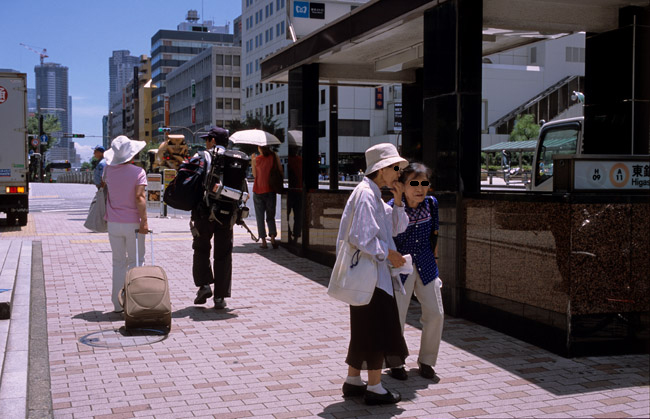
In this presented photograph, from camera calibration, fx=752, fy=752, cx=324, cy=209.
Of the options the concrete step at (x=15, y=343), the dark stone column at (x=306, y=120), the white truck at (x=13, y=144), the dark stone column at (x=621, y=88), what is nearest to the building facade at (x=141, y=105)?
the white truck at (x=13, y=144)

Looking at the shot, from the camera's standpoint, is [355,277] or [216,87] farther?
[216,87]

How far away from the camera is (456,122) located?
7.48 metres

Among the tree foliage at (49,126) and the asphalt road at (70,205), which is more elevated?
the tree foliage at (49,126)

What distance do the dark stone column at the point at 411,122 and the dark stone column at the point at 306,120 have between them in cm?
168

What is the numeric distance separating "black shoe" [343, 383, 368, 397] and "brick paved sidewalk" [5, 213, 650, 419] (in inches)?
3.6

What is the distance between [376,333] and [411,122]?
8.90 m

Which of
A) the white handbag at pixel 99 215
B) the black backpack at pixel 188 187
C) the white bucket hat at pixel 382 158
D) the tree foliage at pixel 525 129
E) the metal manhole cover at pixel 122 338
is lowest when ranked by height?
the metal manhole cover at pixel 122 338

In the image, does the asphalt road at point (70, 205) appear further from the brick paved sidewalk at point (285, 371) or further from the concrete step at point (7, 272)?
the brick paved sidewalk at point (285, 371)

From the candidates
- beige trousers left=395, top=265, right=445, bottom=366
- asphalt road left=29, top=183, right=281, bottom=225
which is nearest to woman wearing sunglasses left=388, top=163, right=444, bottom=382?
beige trousers left=395, top=265, right=445, bottom=366

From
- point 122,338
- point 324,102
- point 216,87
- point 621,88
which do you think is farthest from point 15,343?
point 216,87

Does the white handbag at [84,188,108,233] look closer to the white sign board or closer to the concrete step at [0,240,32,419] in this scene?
the concrete step at [0,240,32,419]

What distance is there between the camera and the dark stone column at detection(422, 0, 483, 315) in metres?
7.39

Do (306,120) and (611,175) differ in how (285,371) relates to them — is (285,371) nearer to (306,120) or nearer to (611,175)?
(611,175)

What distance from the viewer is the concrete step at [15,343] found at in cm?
478
